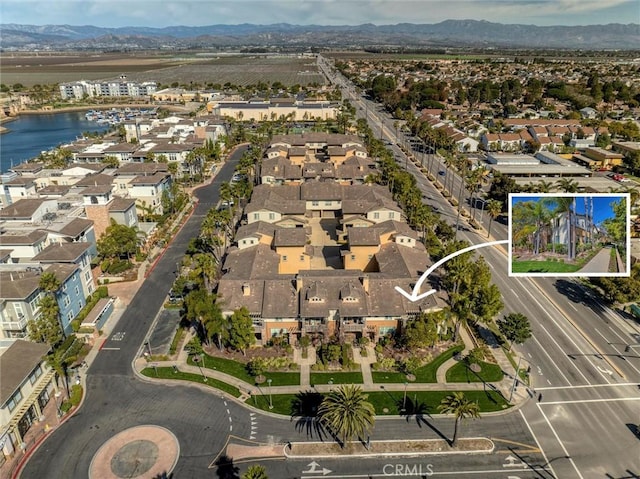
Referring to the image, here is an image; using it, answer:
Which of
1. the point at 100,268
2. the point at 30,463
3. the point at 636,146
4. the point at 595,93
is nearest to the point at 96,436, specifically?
the point at 30,463

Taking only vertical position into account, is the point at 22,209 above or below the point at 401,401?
above

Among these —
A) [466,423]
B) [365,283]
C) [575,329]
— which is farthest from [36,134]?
[575,329]

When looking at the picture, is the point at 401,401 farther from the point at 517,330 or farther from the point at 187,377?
the point at 187,377

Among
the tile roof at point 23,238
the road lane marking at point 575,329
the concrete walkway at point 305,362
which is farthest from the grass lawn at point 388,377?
the tile roof at point 23,238

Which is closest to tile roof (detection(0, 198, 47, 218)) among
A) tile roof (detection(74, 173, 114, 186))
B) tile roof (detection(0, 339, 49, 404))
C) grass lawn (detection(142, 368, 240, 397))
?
tile roof (detection(74, 173, 114, 186))

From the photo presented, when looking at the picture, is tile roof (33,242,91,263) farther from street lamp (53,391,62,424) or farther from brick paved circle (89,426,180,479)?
brick paved circle (89,426,180,479)

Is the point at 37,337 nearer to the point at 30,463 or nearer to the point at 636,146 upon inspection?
the point at 30,463
